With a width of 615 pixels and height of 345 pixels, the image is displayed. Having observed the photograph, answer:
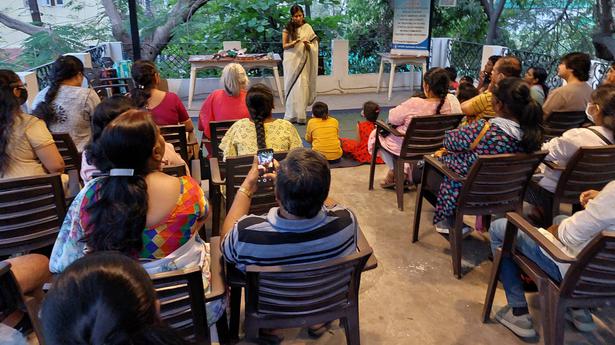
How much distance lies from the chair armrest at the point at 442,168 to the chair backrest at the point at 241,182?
2.99 ft

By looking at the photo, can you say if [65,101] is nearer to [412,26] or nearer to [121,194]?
[121,194]

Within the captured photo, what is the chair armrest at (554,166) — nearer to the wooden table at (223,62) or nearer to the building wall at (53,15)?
the wooden table at (223,62)

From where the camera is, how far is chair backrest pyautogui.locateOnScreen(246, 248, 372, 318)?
1.47m

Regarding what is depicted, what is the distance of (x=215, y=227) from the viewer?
2.75 meters

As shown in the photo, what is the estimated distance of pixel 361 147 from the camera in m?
4.38

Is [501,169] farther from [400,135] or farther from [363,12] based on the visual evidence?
[363,12]

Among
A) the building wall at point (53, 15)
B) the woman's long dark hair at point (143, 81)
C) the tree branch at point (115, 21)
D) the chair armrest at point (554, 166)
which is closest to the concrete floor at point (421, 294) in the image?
the chair armrest at point (554, 166)

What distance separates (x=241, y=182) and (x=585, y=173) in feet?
5.98

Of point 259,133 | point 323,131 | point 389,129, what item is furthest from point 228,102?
point 389,129

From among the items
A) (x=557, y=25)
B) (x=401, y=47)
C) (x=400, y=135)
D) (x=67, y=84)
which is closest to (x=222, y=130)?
(x=67, y=84)

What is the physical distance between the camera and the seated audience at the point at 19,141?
222cm

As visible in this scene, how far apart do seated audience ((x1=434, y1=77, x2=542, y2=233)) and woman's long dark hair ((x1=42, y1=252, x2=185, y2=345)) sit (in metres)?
2.02

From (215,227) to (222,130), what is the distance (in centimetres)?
63

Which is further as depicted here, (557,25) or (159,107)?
(557,25)
